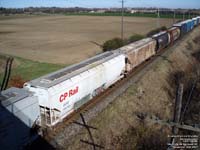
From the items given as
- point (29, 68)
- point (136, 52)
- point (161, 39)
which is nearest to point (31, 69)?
point (29, 68)

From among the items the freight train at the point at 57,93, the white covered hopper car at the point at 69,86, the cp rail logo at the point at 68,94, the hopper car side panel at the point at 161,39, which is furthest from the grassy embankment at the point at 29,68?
the hopper car side panel at the point at 161,39

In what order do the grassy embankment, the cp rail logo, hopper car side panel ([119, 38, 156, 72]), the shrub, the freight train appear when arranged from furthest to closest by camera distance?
the shrub, the grassy embankment, hopper car side panel ([119, 38, 156, 72]), the cp rail logo, the freight train

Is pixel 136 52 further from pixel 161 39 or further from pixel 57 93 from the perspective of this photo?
pixel 57 93

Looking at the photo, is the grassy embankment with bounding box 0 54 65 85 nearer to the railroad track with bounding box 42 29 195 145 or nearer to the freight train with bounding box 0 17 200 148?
the railroad track with bounding box 42 29 195 145

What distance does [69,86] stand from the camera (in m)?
13.7

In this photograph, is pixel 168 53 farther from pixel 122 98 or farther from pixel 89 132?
pixel 89 132

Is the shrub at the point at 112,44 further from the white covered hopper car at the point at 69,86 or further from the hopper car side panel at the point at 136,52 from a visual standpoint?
the white covered hopper car at the point at 69,86

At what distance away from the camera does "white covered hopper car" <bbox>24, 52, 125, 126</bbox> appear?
1261 centimetres

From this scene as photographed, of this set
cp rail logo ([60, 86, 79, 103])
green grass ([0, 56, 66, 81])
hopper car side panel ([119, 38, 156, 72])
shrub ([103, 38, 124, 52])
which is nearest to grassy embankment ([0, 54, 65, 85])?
green grass ([0, 56, 66, 81])

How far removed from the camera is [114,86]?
21.2 meters

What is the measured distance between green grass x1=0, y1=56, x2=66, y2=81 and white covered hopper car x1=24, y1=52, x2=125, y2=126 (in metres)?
12.0

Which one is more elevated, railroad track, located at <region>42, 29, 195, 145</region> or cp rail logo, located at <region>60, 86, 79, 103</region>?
cp rail logo, located at <region>60, 86, 79, 103</region>

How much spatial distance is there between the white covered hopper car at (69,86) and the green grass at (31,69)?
11954 mm

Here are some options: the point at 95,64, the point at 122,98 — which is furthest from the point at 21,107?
the point at 122,98
